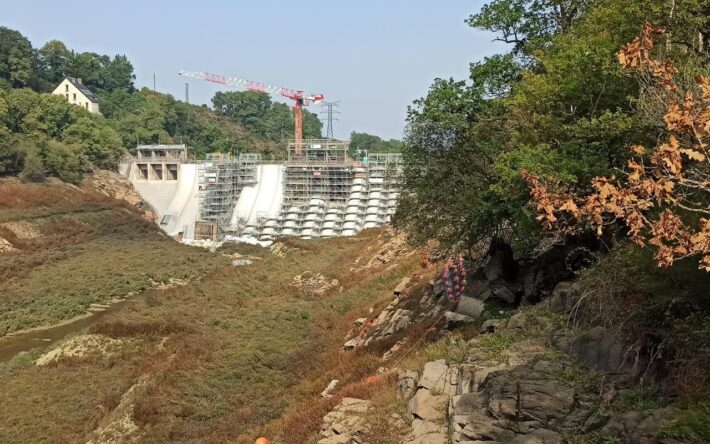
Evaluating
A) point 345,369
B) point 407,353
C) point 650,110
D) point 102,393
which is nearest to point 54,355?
point 102,393

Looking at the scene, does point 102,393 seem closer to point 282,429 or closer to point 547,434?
point 282,429

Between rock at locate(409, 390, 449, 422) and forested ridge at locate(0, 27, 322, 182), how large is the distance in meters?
94.7

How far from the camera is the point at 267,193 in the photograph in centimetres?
10538

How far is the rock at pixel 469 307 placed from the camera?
19.6 m

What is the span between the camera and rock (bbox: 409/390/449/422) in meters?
13.0

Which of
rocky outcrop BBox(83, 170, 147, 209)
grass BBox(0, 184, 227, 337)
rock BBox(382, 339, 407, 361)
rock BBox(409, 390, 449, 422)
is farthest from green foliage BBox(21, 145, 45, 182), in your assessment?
rock BBox(409, 390, 449, 422)

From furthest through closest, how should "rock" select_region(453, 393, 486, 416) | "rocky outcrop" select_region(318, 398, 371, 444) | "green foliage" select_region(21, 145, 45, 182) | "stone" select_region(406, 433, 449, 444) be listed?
"green foliage" select_region(21, 145, 45, 182) → "rocky outcrop" select_region(318, 398, 371, 444) → "rock" select_region(453, 393, 486, 416) → "stone" select_region(406, 433, 449, 444)

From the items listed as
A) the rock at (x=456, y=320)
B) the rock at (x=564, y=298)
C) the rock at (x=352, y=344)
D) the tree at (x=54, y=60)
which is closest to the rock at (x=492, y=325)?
the rock at (x=564, y=298)

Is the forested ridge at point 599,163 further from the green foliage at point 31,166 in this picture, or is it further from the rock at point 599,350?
the green foliage at point 31,166

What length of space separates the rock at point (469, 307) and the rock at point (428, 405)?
6142 millimetres

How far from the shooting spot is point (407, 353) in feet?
62.7

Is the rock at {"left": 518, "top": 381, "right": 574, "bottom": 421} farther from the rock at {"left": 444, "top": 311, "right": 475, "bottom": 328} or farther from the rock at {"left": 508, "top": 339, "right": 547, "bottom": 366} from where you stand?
the rock at {"left": 444, "top": 311, "right": 475, "bottom": 328}

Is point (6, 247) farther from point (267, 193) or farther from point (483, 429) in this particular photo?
point (483, 429)

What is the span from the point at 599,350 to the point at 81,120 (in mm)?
118955
